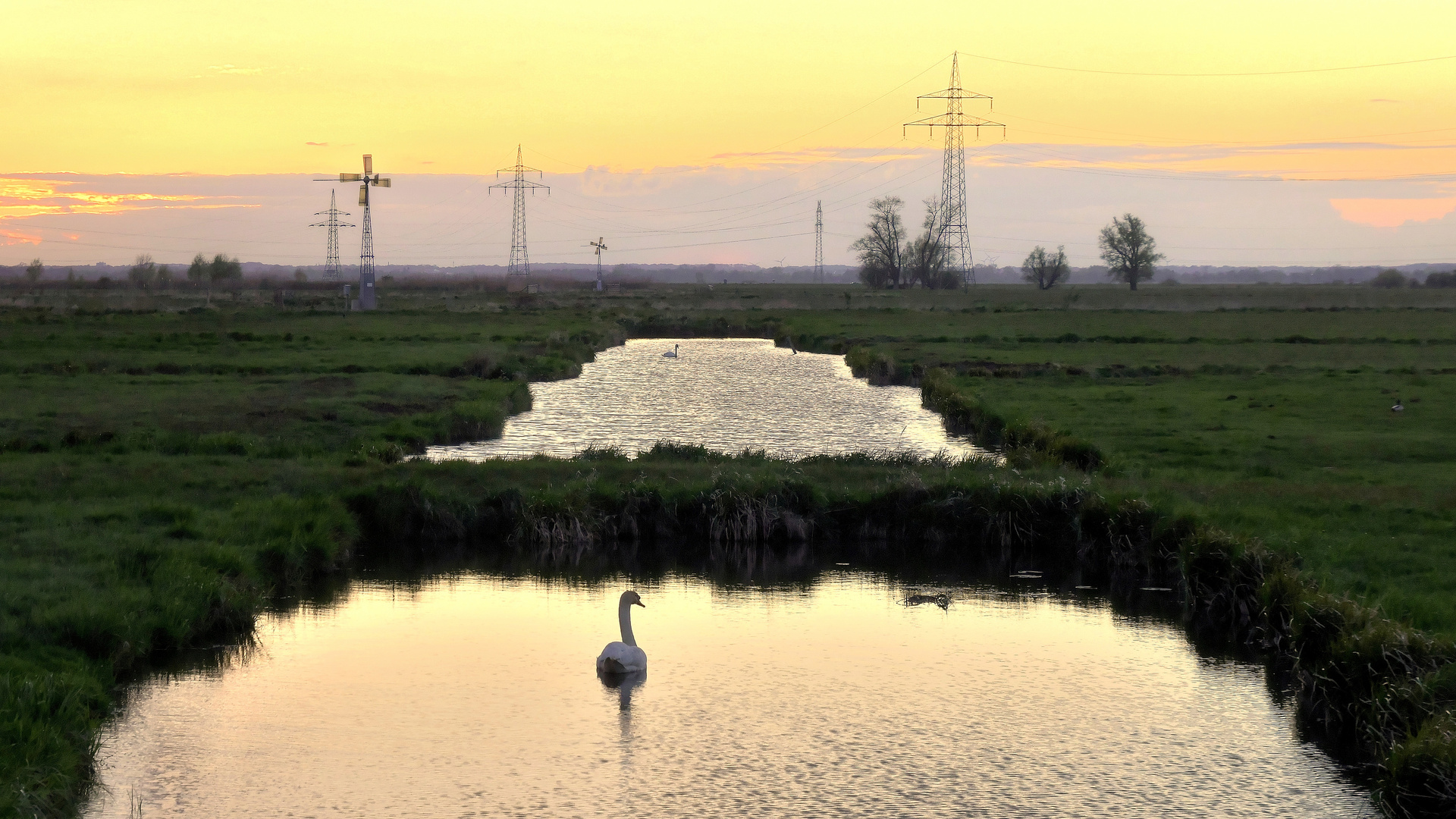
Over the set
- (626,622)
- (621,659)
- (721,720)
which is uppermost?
(626,622)

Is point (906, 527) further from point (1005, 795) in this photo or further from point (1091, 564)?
point (1005, 795)

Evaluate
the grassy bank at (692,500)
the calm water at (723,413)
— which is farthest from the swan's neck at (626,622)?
the calm water at (723,413)

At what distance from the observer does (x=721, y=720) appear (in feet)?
46.9

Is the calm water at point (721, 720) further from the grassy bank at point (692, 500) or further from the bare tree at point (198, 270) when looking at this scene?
the bare tree at point (198, 270)

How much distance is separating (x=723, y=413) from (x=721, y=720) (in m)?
29.3

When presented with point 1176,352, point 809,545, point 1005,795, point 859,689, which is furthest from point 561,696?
point 1176,352

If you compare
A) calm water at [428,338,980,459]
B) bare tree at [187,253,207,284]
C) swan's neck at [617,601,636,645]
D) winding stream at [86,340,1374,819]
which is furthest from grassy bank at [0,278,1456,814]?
bare tree at [187,253,207,284]

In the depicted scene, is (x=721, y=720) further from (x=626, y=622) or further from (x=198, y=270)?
(x=198, y=270)

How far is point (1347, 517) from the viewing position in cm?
2216

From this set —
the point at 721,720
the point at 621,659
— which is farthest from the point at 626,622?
the point at 721,720

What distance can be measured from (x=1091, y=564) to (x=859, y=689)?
342 inches

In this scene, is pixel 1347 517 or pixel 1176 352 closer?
pixel 1347 517

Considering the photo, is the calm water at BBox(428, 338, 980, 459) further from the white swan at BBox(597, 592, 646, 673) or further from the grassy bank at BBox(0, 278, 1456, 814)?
the white swan at BBox(597, 592, 646, 673)

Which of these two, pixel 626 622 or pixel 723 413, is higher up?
pixel 723 413
